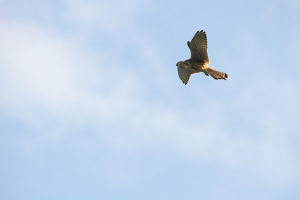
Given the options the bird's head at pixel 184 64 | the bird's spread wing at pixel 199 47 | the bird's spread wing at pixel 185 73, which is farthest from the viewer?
the bird's spread wing at pixel 185 73

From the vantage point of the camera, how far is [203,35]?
1134 cm

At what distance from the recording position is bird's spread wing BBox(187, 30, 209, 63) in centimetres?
1136

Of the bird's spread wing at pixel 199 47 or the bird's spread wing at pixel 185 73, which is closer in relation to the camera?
the bird's spread wing at pixel 199 47

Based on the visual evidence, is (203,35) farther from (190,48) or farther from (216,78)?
(216,78)

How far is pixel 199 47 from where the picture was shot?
11.5m

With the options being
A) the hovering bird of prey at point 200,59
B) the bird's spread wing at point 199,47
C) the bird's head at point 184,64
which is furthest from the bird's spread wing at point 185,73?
the bird's spread wing at point 199,47

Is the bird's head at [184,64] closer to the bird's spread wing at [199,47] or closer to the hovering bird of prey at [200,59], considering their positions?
the hovering bird of prey at [200,59]

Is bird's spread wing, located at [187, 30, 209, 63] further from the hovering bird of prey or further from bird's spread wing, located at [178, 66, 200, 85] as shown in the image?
bird's spread wing, located at [178, 66, 200, 85]

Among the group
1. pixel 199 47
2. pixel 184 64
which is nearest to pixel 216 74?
pixel 199 47

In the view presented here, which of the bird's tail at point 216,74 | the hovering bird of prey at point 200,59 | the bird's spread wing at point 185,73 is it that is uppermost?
the bird's spread wing at point 185,73

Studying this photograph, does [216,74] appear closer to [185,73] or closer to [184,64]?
[184,64]

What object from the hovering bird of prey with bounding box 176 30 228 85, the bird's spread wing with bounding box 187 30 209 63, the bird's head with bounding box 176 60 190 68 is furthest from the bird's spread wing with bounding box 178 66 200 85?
the bird's spread wing with bounding box 187 30 209 63

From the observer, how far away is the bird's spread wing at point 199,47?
1136 centimetres

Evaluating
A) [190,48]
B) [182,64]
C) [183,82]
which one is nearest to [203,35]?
[190,48]
